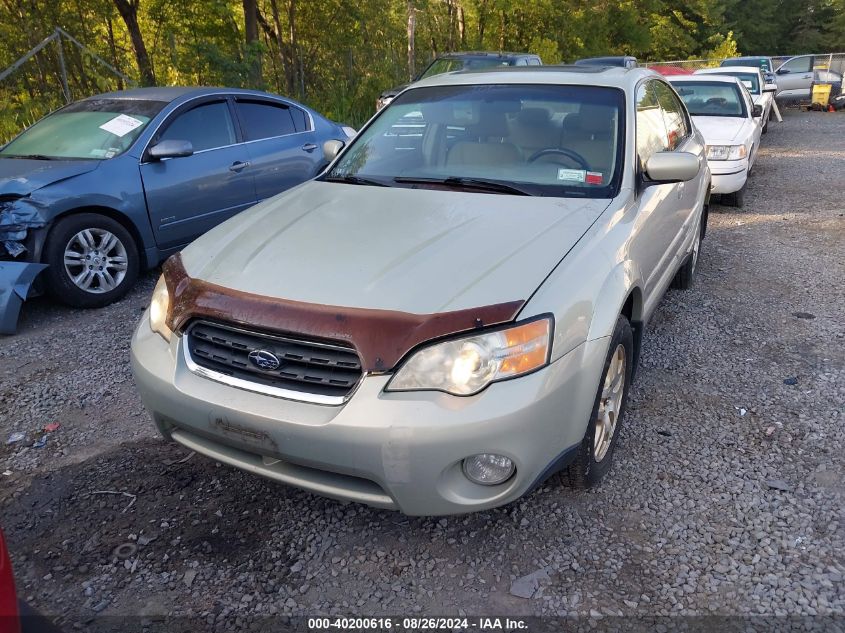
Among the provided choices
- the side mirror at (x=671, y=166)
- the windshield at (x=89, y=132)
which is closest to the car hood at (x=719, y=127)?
the side mirror at (x=671, y=166)

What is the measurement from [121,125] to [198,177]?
2.39 ft

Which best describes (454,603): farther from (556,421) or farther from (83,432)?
(83,432)

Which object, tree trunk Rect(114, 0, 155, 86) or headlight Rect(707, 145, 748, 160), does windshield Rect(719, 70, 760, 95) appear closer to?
headlight Rect(707, 145, 748, 160)

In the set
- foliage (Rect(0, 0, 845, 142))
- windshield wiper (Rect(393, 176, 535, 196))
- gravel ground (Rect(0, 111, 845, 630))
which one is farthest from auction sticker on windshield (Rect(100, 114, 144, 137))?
foliage (Rect(0, 0, 845, 142))

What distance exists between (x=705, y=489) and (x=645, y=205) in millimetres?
1354

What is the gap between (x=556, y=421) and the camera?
2246 mm

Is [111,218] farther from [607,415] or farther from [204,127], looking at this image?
[607,415]

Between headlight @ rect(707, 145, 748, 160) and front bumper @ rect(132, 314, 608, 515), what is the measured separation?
627 cm

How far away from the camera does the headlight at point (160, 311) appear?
263cm

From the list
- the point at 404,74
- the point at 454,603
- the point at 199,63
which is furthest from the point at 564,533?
the point at 404,74

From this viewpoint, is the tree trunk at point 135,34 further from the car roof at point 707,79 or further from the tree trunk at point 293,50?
the car roof at point 707,79

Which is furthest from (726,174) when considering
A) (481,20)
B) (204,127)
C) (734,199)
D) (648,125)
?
(481,20)

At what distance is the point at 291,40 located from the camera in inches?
714

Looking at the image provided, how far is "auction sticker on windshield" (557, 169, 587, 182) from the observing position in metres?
3.20
